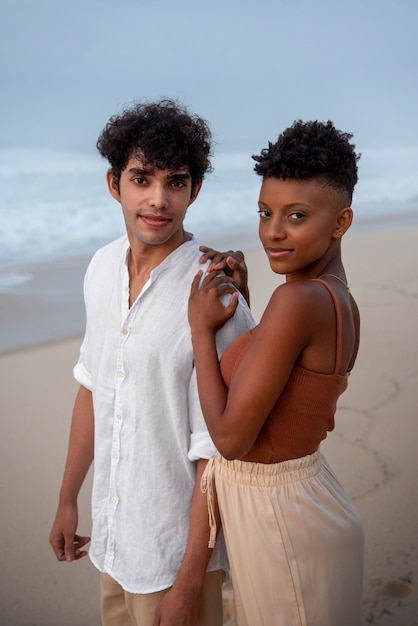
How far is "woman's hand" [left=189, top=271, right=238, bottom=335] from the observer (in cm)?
178

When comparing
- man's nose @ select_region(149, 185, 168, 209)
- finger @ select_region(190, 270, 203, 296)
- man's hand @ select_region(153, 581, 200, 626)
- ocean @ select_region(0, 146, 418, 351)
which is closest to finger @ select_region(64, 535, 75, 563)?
man's hand @ select_region(153, 581, 200, 626)

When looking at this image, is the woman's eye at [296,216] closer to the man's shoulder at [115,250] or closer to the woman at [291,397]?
the woman at [291,397]

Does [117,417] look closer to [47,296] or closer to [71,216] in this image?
[47,296]

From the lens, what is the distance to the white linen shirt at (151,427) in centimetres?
190

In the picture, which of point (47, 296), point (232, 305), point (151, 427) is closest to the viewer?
point (232, 305)

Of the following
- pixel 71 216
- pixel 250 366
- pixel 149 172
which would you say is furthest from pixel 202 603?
pixel 71 216

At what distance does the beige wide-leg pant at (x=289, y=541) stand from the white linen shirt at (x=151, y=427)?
18 cm

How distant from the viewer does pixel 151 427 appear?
1.92 metres

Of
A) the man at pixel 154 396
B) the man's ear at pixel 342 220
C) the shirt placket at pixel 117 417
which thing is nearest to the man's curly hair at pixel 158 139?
the man at pixel 154 396

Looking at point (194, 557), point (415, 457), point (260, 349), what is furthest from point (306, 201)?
point (415, 457)

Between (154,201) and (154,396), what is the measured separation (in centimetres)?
50

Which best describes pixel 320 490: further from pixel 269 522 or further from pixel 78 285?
→ pixel 78 285

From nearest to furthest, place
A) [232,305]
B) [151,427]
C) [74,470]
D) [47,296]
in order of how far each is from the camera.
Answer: [232,305] → [151,427] → [74,470] → [47,296]

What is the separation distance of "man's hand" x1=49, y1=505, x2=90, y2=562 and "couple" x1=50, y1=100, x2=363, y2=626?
0.27 meters
